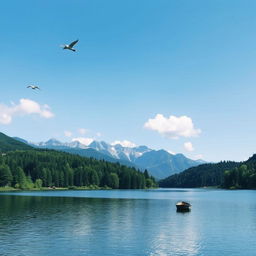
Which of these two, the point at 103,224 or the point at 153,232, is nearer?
the point at 153,232

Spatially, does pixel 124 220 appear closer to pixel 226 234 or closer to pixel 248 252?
pixel 226 234

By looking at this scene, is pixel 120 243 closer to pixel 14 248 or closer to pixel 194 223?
pixel 14 248

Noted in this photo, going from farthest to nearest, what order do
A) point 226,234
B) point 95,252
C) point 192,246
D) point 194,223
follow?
point 194,223
point 226,234
point 192,246
point 95,252

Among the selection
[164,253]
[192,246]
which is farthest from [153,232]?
[164,253]

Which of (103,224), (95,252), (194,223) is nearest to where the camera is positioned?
(95,252)

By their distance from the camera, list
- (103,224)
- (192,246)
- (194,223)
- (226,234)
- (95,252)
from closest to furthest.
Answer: (95,252) → (192,246) → (226,234) → (103,224) → (194,223)

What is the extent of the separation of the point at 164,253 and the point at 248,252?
13607 mm

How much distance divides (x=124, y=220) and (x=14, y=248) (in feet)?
132

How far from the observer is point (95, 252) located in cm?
5475

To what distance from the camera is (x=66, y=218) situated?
310 feet

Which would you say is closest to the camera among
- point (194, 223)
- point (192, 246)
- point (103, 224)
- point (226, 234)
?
point (192, 246)

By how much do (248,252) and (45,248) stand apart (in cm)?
3140

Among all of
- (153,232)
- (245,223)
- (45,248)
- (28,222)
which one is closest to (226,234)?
(153,232)

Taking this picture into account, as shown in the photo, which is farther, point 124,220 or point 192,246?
point 124,220
